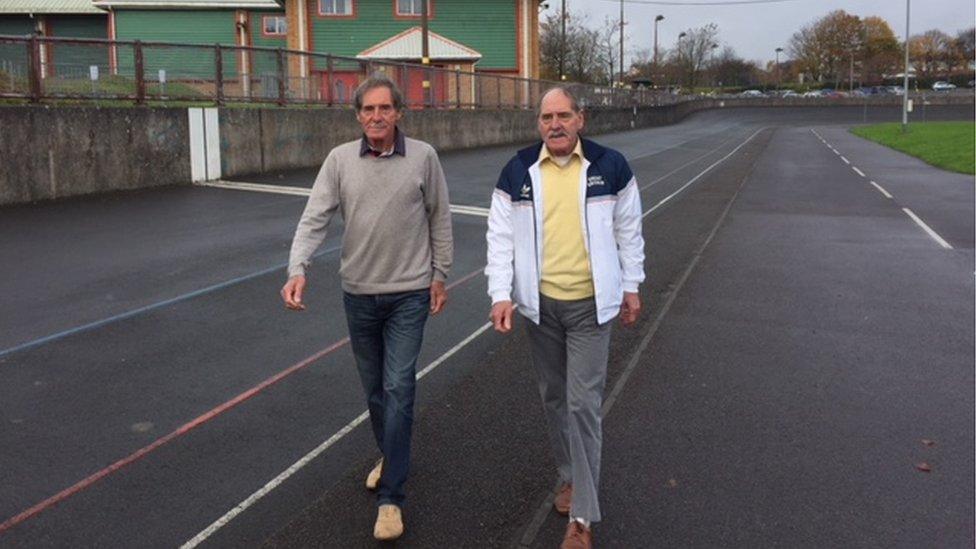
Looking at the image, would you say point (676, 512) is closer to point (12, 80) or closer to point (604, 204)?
point (604, 204)

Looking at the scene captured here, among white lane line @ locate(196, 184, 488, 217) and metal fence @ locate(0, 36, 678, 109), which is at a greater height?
metal fence @ locate(0, 36, 678, 109)

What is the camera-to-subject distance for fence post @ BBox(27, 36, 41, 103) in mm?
15000

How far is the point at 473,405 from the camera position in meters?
5.71

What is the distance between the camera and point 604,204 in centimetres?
385

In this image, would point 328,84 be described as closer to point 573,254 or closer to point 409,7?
point 573,254

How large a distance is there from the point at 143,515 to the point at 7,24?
56.1 m

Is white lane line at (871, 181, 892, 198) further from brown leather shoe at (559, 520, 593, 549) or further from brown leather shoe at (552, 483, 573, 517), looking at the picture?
brown leather shoe at (559, 520, 593, 549)

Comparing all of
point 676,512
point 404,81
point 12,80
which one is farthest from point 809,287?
point 404,81

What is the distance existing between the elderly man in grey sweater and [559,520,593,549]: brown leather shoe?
75 centimetres

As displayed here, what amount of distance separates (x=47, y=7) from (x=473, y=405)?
Answer: 53610mm

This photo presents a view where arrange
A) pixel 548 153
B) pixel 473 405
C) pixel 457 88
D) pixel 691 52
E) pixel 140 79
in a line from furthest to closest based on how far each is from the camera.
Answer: pixel 691 52
pixel 457 88
pixel 140 79
pixel 473 405
pixel 548 153

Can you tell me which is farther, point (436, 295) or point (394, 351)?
point (436, 295)

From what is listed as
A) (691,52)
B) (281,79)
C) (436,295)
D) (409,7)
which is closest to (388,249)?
(436,295)

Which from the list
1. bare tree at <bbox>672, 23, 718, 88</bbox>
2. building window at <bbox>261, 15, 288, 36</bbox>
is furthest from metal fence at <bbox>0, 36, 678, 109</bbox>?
bare tree at <bbox>672, 23, 718, 88</bbox>
